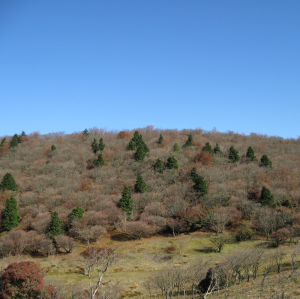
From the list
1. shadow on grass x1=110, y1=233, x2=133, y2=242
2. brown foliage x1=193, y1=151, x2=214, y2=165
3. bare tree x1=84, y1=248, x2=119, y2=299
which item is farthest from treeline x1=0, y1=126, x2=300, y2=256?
bare tree x1=84, y1=248, x2=119, y2=299

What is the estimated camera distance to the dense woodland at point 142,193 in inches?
1587

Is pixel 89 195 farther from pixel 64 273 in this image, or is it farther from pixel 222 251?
pixel 222 251

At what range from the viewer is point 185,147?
7588cm

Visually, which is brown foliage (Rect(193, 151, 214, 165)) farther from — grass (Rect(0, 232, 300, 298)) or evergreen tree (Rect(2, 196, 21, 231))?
evergreen tree (Rect(2, 196, 21, 231))

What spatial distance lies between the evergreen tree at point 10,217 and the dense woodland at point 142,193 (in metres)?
0.15

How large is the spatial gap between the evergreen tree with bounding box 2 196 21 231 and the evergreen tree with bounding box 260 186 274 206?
42738 millimetres

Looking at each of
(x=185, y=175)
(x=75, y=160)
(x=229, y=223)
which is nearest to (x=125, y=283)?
(x=229, y=223)

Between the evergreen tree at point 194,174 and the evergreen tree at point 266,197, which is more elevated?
the evergreen tree at point 194,174

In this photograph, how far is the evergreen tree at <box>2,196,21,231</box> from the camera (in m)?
44.3

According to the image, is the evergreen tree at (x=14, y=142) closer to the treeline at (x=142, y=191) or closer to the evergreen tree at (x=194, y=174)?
the treeline at (x=142, y=191)

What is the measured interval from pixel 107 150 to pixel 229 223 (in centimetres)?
4024

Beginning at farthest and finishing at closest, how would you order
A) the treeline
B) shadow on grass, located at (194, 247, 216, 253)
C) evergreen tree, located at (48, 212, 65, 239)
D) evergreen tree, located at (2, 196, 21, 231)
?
evergreen tree, located at (2, 196, 21, 231), the treeline, evergreen tree, located at (48, 212, 65, 239), shadow on grass, located at (194, 247, 216, 253)

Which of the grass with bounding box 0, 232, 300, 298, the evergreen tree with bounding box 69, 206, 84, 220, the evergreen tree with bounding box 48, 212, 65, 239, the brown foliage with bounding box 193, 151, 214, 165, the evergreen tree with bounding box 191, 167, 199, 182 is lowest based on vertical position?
the grass with bounding box 0, 232, 300, 298

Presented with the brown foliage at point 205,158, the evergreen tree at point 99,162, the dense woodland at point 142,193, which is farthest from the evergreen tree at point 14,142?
the brown foliage at point 205,158
